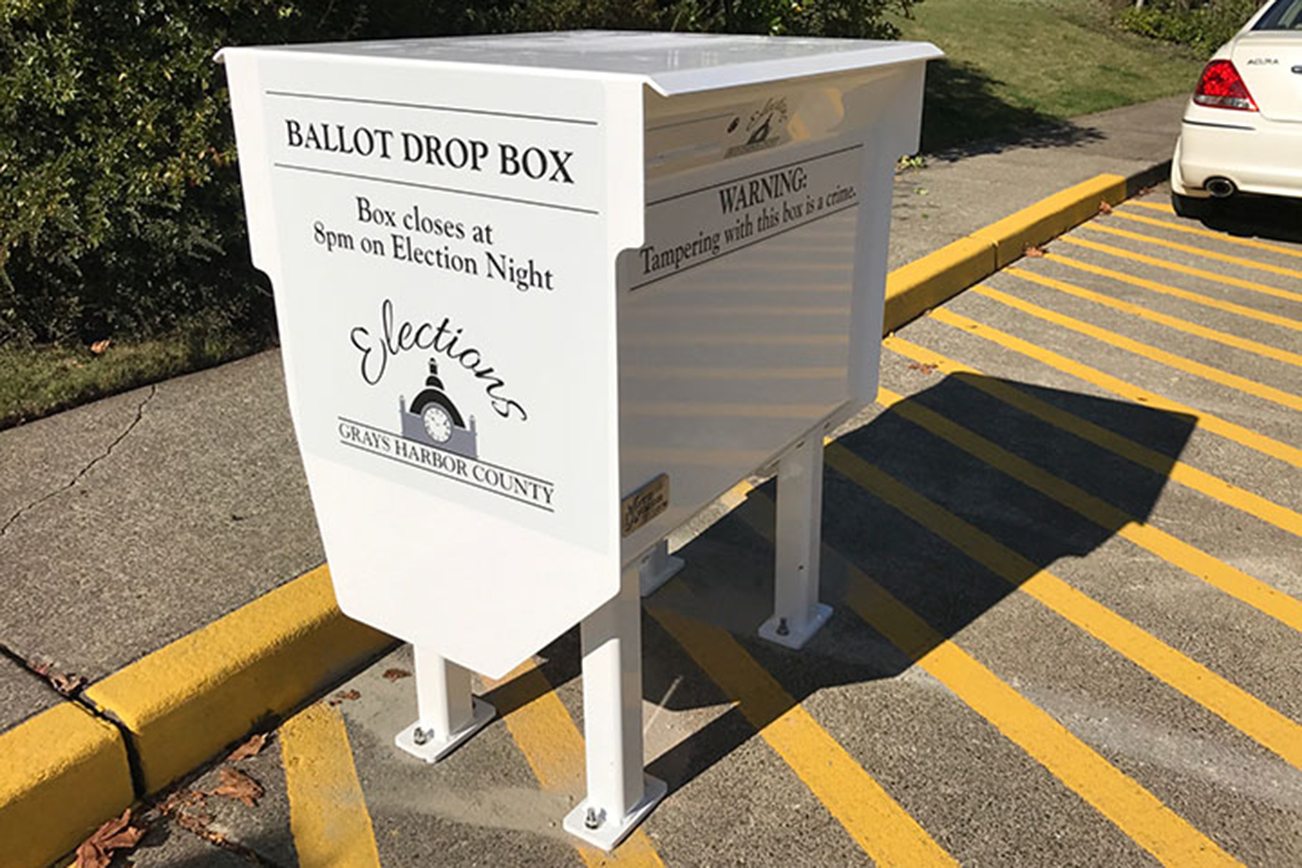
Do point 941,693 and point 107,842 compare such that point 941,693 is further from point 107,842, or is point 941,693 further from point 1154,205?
point 1154,205

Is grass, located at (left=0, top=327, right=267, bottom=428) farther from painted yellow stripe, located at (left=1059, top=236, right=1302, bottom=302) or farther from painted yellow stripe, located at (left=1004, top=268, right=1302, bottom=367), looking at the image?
painted yellow stripe, located at (left=1059, top=236, right=1302, bottom=302)

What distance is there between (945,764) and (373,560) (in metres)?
1.55

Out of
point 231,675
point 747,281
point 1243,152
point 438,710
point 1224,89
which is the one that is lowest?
point 438,710

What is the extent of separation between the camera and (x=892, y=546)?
4.20m

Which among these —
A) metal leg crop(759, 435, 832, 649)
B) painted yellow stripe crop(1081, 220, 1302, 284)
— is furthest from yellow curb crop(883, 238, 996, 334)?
metal leg crop(759, 435, 832, 649)

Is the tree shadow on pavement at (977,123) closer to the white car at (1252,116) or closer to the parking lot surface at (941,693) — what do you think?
the white car at (1252,116)

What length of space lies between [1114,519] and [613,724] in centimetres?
244

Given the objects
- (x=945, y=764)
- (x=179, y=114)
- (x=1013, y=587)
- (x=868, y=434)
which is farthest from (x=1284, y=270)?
(x=179, y=114)

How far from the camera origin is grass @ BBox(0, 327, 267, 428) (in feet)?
15.4

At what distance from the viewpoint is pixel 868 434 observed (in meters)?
5.05

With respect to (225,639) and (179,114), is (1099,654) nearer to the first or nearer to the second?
(225,639)

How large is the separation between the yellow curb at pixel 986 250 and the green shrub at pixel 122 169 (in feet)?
10.4

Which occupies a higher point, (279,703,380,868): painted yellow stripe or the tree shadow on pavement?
the tree shadow on pavement

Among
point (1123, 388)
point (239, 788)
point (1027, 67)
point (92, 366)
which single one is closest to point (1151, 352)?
point (1123, 388)
